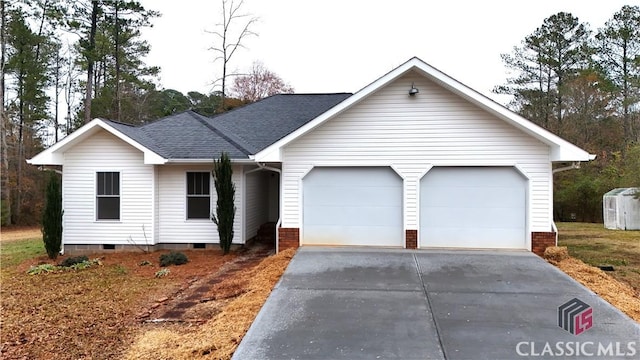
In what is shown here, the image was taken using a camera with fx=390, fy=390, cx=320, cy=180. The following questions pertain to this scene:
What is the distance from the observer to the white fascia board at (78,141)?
10.7 m

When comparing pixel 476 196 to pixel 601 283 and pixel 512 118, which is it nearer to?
pixel 512 118

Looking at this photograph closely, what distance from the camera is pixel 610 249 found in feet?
38.0

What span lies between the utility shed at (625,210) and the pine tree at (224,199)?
53.0 ft

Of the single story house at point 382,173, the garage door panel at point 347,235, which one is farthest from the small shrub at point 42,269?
the garage door panel at point 347,235

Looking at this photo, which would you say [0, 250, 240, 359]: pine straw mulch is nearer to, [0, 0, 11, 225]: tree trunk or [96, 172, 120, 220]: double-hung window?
[96, 172, 120, 220]: double-hung window

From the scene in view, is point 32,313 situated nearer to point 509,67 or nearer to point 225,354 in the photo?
point 225,354

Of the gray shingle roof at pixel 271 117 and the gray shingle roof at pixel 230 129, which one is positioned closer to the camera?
the gray shingle roof at pixel 230 129

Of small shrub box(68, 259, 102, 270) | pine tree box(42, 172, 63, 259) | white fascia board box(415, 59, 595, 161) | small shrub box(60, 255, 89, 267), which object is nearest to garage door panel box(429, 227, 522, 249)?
white fascia board box(415, 59, 595, 161)

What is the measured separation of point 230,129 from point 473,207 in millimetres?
8796

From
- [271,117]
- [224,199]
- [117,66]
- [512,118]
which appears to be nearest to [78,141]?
[224,199]

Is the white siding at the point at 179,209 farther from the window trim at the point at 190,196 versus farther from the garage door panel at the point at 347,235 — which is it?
the garage door panel at the point at 347,235

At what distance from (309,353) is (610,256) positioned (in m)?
10.1

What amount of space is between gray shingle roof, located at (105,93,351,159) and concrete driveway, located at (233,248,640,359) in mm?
5384

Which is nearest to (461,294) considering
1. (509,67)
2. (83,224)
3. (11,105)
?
(83,224)
